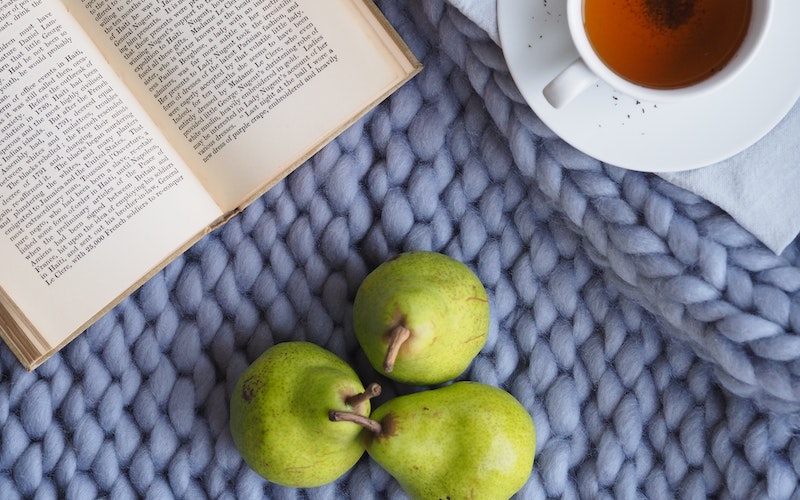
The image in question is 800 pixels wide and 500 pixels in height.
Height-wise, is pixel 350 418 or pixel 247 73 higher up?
pixel 247 73

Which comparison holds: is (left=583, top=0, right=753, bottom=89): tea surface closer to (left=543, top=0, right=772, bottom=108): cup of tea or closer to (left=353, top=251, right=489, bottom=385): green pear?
(left=543, top=0, right=772, bottom=108): cup of tea

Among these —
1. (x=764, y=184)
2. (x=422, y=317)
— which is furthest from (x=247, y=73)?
(x=764, y=184)

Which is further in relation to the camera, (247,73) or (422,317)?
(247,73)

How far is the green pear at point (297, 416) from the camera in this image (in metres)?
0.79

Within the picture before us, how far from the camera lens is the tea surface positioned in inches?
32.8

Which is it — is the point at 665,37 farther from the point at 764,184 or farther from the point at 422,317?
the point at 422,317

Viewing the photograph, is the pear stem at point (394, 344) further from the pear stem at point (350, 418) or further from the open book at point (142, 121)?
the open book at point (142, 121)

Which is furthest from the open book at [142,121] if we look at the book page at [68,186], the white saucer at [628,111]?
the white saucer at [628,111]

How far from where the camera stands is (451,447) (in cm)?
80

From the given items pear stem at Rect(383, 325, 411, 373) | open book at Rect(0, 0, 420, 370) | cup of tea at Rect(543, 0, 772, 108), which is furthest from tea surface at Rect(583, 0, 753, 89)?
pear stem at Rect(383, 325, 411, 373)

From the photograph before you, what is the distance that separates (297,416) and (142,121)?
0.99 feet

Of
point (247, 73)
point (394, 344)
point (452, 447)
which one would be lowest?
point (452, 447)

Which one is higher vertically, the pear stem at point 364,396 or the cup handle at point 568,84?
the cup handle at point 568,84

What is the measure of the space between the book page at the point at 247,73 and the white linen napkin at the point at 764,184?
28 centimetres
